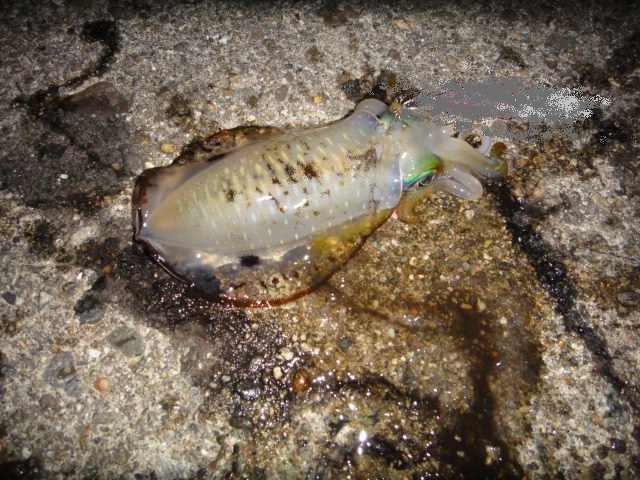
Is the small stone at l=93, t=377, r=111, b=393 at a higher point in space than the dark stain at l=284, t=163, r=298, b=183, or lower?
lower

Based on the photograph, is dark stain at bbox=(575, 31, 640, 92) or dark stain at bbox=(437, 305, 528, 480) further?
dark stain at bbox=(575, 31, 640, 92)

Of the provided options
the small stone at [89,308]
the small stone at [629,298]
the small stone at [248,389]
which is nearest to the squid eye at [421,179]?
the small stone at [629,298]

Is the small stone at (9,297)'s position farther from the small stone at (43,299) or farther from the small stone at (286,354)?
the small stone at (286,354)

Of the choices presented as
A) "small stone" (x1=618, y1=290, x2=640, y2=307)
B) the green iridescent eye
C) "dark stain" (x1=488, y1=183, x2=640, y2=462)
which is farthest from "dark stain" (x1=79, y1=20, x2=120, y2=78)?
"small stone" (x1=618, y1=290, x2=640, y2=307)

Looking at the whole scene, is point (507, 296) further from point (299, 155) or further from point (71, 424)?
point (71, 424)

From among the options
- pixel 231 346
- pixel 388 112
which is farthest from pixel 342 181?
pixel 231 346

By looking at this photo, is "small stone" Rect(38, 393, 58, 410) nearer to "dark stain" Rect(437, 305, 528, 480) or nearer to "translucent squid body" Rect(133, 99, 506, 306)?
"translucent squid body" Rect(133, 99, 506, 306)
